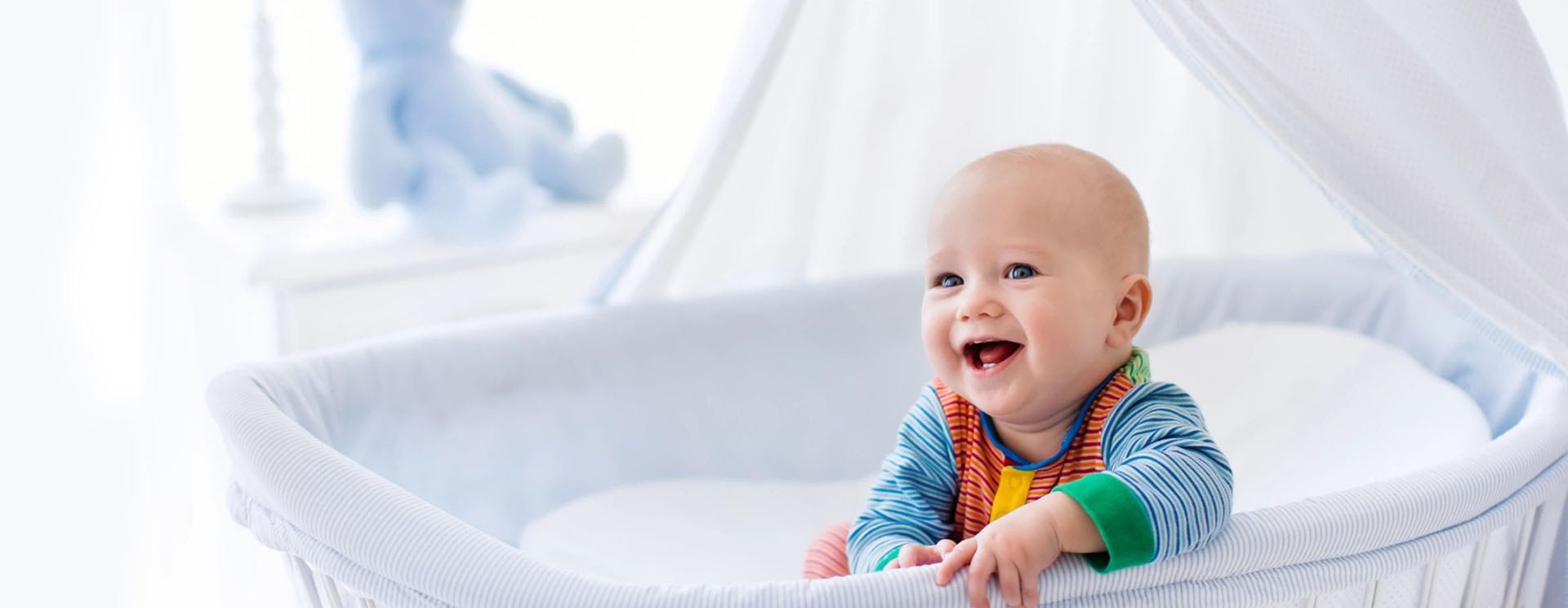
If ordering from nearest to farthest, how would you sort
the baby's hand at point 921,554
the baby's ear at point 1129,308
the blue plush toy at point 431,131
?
the baby's hand at point 921,554
the baby's ear at point 1129,308
the blue plush toy at point 431,131

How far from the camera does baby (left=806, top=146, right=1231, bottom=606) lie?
1.15 m

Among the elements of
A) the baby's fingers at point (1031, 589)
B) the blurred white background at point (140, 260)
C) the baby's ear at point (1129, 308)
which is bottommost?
the blurred white background at point (140, 260)

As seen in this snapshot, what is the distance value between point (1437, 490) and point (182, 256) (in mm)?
1786

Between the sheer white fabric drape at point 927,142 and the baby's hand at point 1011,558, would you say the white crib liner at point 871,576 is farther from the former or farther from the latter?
the sheer white fabric drape at point 927,142

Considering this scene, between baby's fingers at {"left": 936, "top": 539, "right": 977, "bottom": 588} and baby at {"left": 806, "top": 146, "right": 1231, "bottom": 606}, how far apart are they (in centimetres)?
7

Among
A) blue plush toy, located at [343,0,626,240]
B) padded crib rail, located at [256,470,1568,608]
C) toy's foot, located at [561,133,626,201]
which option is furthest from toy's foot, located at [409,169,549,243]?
padded crib rail, located at [256,470,1568,608]

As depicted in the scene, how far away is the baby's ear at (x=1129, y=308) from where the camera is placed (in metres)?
1.21

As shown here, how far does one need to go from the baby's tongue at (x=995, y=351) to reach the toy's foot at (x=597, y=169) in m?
1.24

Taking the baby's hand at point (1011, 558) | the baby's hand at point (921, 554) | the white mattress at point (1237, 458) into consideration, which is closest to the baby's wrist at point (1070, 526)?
the baby's hand at point (1011, 558)

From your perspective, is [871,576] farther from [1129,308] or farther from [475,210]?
[475,210]

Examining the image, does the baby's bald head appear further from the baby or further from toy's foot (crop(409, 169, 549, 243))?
toy's foot (crop(409, 169, 549, 243))

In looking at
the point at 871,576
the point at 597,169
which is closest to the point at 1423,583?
the point at 871,576

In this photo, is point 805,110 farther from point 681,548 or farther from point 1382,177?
point 1382,177

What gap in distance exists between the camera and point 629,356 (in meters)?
1.72
